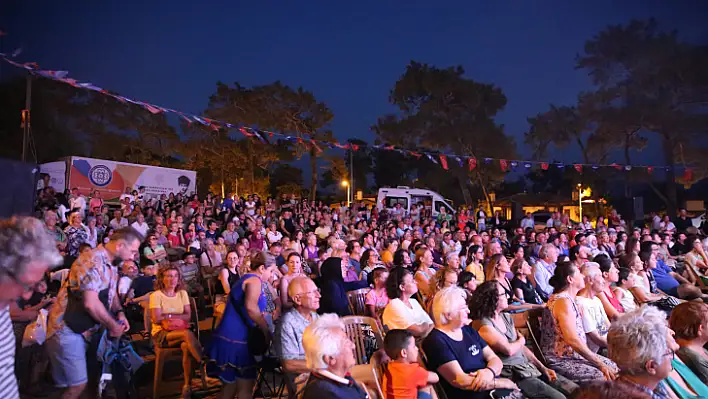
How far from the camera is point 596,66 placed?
2419 cm

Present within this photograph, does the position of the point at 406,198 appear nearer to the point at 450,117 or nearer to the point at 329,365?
the point at 450,117

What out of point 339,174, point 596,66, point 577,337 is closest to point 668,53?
point 596,66

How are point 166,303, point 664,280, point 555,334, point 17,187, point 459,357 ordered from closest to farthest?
point 459,357 < point 555,334 < point 166,303 < point 17,187 < point 664,280

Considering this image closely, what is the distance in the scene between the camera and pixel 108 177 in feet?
48.5

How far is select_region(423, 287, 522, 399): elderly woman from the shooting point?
3125 mm

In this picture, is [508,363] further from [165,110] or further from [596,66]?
[596,66]

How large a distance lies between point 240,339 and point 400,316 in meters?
1.36

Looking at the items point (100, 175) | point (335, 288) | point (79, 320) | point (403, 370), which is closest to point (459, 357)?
point (403, 370)

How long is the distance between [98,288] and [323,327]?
57.2 inches

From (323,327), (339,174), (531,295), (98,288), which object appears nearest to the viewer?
(323,327)

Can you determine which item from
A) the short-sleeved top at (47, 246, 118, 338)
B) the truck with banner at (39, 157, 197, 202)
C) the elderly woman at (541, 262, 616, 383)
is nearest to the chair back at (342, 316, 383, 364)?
the elderly woman at (541, 262, 616, 383)

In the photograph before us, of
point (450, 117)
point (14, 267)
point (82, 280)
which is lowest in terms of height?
point (82, 280)

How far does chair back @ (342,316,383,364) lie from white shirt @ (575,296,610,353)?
5.44ft

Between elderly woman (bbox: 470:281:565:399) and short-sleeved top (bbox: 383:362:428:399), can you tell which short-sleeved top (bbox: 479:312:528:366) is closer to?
elderly woman (bbox: 470:281:565:399)
